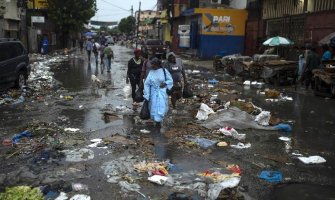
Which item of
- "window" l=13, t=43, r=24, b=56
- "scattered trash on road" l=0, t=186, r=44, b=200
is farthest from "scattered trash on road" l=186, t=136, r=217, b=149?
"window" l=13, t=43, r=24, b=56

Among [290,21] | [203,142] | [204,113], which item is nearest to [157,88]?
[203,142]

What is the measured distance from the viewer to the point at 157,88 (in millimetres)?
9547

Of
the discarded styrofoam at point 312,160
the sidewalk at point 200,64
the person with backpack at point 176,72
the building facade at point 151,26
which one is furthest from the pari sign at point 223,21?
the building facade at point 151,26

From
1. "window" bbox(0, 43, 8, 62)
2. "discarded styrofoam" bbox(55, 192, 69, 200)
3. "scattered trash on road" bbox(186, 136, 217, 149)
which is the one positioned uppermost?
"window" bbox(0, 43, 8, 62)

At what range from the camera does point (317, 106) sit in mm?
13797

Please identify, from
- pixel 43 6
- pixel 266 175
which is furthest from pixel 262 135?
pixel 43 6

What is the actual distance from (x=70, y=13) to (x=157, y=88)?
4402 centimetres

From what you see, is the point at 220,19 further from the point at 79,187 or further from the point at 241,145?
the point at 79,187

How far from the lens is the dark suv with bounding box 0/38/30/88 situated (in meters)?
14.5

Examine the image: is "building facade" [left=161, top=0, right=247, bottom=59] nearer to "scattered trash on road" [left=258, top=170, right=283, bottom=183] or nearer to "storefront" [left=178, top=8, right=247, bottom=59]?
"storefront" [left=178, top=8, right=247, bottom=59]

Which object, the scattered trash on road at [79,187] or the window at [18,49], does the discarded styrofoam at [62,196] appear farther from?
the window at [18,49]

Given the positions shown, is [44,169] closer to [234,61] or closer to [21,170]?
[21,170]

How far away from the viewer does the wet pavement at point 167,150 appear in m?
6.16

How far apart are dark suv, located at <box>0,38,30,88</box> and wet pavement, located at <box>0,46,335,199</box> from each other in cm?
180
